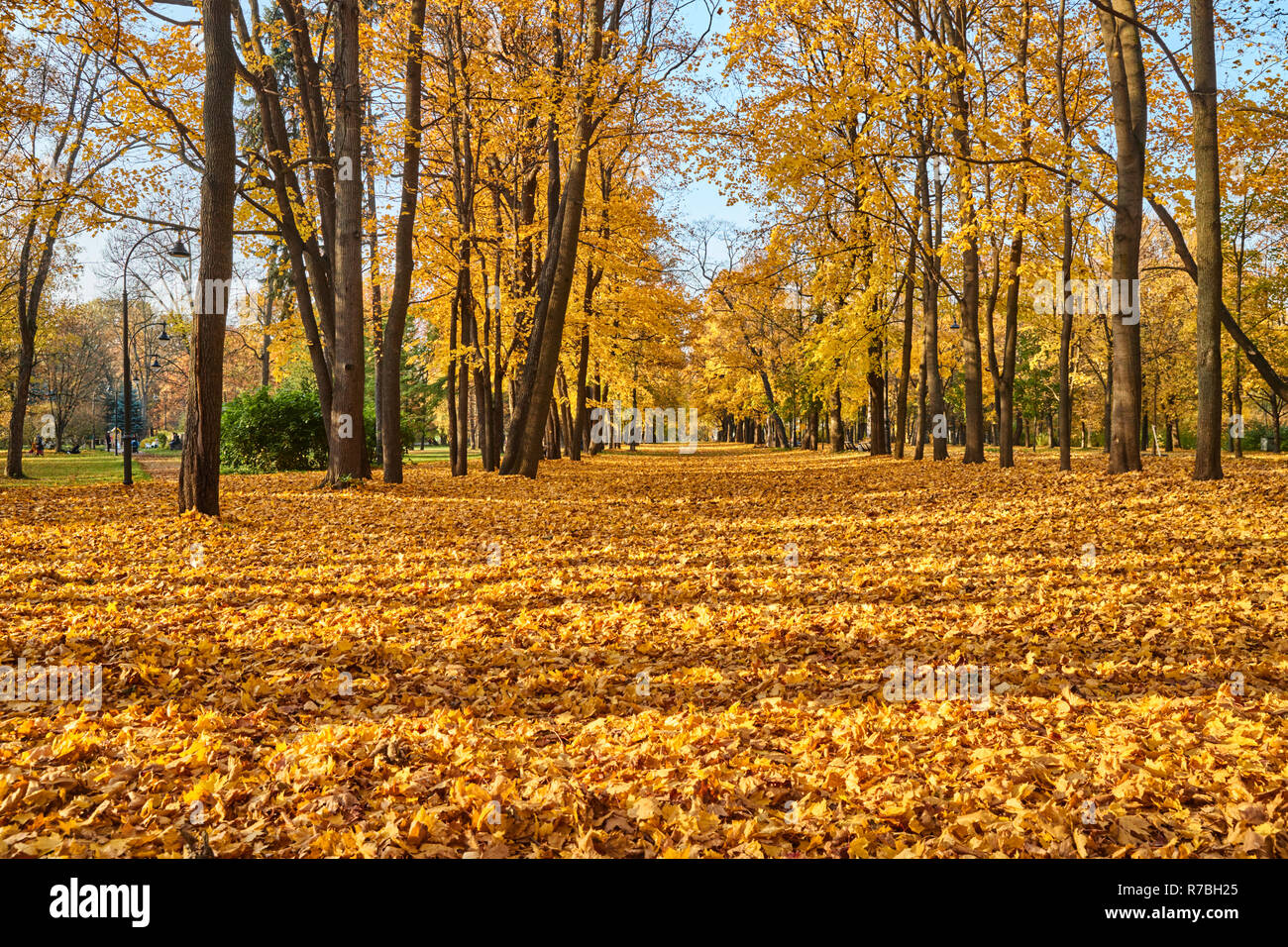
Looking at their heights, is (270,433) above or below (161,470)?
above

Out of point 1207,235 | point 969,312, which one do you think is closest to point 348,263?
point 1207,235

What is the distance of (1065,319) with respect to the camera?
15.5 meters

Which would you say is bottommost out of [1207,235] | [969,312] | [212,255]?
[212,255]

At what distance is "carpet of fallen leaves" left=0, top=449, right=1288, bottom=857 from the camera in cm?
290

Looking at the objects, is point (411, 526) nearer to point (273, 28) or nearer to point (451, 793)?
point (451, 793)

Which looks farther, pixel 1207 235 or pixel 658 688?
Result: pixel 1207 235

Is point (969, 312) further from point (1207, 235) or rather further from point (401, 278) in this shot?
point (401, 278)

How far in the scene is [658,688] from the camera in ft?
15.1

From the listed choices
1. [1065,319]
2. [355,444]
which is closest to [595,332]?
[355,444]

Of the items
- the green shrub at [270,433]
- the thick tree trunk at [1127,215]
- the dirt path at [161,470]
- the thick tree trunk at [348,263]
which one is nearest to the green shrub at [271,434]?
the green shrub at [270,433]

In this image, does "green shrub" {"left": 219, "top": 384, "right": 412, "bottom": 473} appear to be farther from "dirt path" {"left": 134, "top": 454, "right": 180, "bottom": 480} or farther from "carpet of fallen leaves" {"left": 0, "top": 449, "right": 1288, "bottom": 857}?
"carpet of fallen leaves" {"left": 0, "top": 449, "right": 1288, "bottom": 857}

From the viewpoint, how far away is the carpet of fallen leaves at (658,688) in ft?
9.52

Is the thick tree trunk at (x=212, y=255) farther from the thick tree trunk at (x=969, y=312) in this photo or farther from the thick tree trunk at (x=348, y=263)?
the thick tree trunk at (x=969, y=312)

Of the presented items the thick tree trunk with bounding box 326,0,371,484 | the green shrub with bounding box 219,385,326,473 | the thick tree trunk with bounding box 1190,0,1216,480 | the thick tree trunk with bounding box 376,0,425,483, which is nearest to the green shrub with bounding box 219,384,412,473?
the green shrub with bounding box 219,385,326,473
